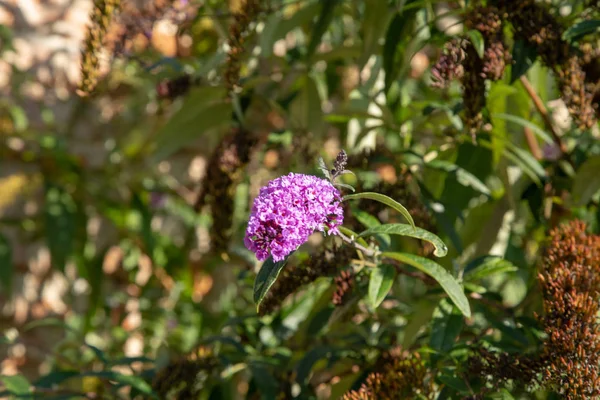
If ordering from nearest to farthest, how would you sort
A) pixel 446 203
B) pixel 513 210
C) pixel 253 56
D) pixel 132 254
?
pixel 446 203 → pixel 513 210 → pixel 253 56 → pixel 132 254

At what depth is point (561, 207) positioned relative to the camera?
47.3 inches

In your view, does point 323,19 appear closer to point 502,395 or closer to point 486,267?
point 486,267

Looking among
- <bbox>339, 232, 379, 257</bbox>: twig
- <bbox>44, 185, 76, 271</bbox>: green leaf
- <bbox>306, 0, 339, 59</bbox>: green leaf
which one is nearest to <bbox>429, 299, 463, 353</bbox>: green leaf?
<bbox>339, 232, 379, 257</bbox>: twig

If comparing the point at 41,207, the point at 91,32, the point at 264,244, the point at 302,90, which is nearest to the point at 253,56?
the point at 302,90

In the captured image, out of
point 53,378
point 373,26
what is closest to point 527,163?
point 373,26

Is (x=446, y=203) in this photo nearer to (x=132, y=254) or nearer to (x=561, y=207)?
(x=561, y=207)

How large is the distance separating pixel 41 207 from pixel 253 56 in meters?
0.85

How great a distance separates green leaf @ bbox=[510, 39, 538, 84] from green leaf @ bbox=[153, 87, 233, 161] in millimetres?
504

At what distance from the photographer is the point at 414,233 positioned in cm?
76

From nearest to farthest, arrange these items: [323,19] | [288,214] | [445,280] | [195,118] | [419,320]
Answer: [288,214], [445,280], [419,320], [323,19], [195,118]

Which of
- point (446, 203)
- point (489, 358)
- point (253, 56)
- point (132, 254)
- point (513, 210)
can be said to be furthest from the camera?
point (132, 254)

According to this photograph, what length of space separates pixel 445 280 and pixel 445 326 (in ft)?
0.52

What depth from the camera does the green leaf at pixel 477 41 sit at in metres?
0.87

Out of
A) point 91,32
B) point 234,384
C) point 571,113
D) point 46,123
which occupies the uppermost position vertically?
point 91,32
